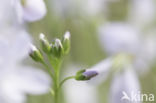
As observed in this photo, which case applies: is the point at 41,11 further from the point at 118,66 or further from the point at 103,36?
the point at 103,36

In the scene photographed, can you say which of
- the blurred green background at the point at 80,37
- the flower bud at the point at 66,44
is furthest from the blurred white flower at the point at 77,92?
the flower bud at the point at 66,44

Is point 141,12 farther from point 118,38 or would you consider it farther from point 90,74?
point 90,74

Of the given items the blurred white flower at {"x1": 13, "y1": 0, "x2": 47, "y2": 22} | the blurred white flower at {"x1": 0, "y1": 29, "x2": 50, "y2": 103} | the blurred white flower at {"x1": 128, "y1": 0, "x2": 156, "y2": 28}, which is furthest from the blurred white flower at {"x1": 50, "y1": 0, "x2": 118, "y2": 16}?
the blurred white flower at {"x1": 13, "y1": 0, "x2": 47, "y2": 22}

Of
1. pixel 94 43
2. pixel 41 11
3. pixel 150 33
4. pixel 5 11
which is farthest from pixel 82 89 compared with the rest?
pixel 41 11

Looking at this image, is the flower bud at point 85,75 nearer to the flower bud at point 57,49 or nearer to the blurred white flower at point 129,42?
the flower bud at point 57,49

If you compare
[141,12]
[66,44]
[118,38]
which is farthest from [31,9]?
[141,12]

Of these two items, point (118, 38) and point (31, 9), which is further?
point (118, 38)
